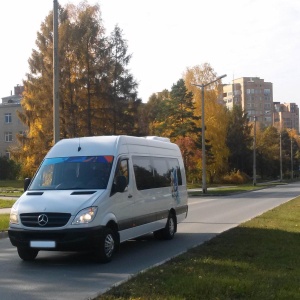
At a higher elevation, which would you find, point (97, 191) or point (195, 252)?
point (97, 191)

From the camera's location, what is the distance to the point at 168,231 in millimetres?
15062

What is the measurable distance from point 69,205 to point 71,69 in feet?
132

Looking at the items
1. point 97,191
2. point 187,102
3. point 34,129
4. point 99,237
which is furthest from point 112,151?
point 187,102

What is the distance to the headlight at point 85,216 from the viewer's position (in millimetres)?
10522

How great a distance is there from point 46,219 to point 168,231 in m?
5.10

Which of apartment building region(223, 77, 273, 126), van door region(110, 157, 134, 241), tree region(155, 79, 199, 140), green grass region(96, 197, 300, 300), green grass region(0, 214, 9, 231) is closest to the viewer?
green grass region(96, 197, 300, 300)

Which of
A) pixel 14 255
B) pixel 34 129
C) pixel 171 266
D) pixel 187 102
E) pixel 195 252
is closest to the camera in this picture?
pixel 171 266

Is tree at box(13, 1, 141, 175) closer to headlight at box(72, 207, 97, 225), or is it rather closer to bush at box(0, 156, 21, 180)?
bush at box(0, 156, 21, 180)

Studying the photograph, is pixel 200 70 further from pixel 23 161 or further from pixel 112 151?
pixel 112 151

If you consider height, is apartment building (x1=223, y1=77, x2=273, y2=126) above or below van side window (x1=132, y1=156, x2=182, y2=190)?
above

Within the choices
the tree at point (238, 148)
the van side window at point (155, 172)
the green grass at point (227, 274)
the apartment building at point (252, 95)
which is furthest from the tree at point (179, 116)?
the apartment building at point (252, 95)

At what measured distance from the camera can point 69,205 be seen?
417 inches

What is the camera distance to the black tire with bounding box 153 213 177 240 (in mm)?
15023

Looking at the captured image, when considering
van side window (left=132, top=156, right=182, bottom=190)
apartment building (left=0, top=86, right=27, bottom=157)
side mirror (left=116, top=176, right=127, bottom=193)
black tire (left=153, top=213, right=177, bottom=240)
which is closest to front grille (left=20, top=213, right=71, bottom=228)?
side mirror (left=116, top=176, right=127, bottom=193)
